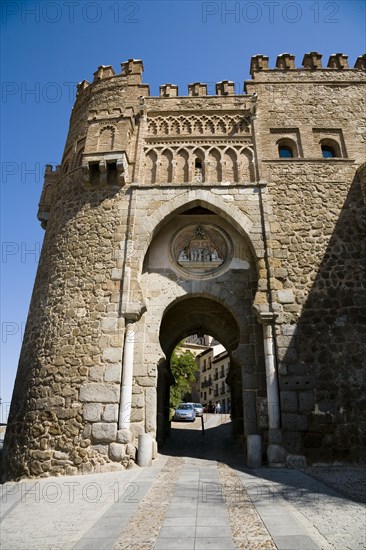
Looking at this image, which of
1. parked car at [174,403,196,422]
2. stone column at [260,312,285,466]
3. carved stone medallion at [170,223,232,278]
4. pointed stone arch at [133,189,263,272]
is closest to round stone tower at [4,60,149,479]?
pointed stone arch at [133,189,263,272]

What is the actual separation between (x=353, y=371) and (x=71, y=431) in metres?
5.93

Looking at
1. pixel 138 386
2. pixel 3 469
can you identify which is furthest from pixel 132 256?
pixel 3 469

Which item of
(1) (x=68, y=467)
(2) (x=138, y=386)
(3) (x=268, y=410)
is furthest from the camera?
(2) (x=138, y=386)

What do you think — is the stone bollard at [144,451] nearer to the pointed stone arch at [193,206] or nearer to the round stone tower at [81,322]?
the round stone tower at [81,322]

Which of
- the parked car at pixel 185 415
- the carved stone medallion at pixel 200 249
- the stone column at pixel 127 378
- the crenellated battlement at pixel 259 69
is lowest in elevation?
the parked car at pixel 185 415

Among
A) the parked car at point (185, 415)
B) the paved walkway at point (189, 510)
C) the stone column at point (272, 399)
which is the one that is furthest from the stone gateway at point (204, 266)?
the parked car at point (185, 415)

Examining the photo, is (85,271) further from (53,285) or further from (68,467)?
(68,467)

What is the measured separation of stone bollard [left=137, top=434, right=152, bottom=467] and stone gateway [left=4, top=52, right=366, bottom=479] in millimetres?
46

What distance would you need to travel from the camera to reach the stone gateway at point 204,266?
6855 millimetres

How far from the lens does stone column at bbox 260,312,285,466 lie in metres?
6.57

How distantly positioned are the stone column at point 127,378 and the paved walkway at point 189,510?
1006mm

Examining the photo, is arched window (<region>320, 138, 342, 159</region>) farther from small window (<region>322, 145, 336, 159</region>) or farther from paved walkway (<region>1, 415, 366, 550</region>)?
paved walkway (<region>1, 415, 366, 550</region>)

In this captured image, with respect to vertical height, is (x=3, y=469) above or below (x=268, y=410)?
below

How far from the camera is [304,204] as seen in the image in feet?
28.4
